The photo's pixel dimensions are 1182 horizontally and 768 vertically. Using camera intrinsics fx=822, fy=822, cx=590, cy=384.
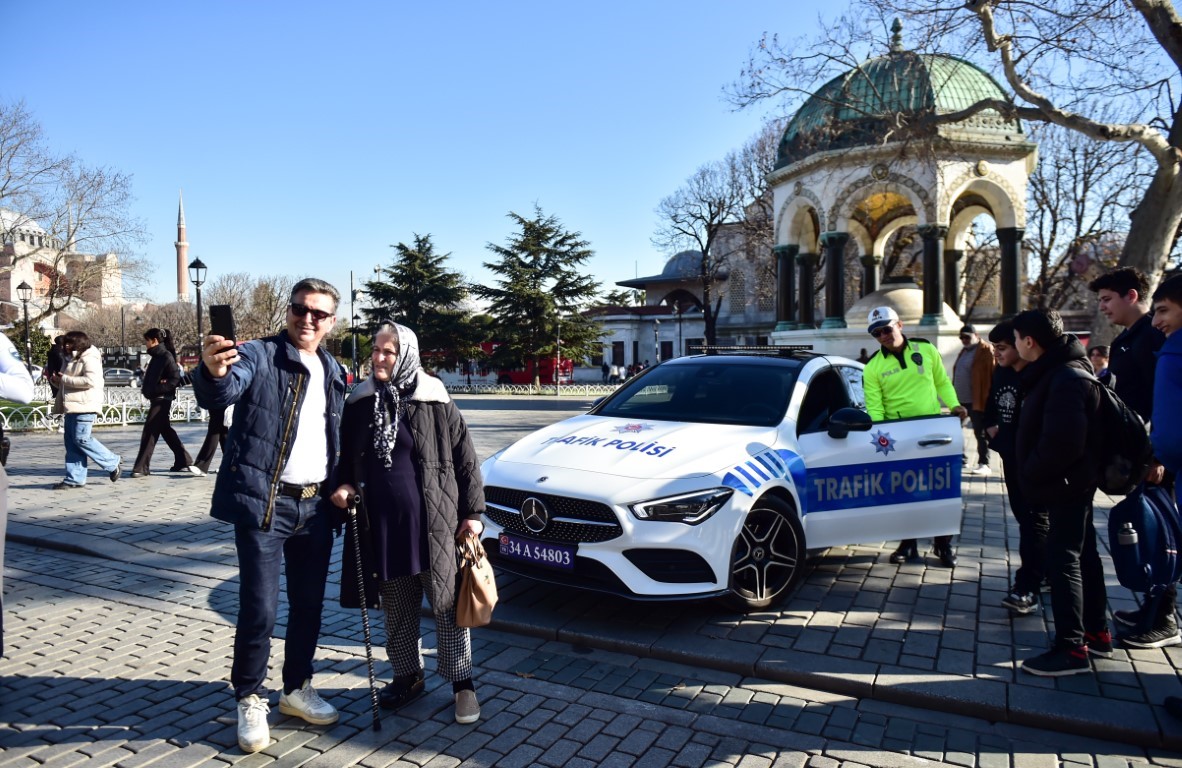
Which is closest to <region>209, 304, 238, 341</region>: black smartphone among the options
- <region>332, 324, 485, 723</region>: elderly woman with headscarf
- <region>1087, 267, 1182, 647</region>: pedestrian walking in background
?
<region>332, 324, 485, 723</region>: elderly woman with headscarf

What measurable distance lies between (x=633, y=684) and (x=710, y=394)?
2568mm

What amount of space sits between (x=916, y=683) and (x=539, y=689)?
190 cm

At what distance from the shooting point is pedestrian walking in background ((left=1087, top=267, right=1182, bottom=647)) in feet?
15.2

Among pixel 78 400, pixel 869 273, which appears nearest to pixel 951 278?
pixel 869 273

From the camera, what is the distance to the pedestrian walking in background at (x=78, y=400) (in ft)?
31.7

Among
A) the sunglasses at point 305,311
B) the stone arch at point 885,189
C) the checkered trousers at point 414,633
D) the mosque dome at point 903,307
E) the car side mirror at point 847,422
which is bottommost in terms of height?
the checkered trousers at point 414,633

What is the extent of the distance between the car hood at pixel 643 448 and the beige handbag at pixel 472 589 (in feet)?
4.60

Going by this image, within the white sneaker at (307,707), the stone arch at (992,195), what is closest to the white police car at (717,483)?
the white sneaker at (307,707)

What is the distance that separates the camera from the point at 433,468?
145 inches

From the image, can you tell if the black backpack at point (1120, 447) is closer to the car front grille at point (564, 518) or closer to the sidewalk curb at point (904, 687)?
the sidewalk curb at point (904, 687)

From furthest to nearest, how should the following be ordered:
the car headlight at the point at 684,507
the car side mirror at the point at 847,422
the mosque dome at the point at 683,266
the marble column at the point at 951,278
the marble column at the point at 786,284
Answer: the mosque dome at the point at 683,266 → the marble column at the point at 786,284 → the marble column at the point at 951,278 → the car side mirror at the point at 847,422 → the car headlight at the point at 684,507

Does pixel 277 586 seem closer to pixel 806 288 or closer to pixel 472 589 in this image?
pixel 472 589

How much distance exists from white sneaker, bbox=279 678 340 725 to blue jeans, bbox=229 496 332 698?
44 mm

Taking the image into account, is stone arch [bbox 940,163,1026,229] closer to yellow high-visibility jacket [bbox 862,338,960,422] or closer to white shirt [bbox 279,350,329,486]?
yellow high-visibility jacket [bbox 862,338,960,422]
